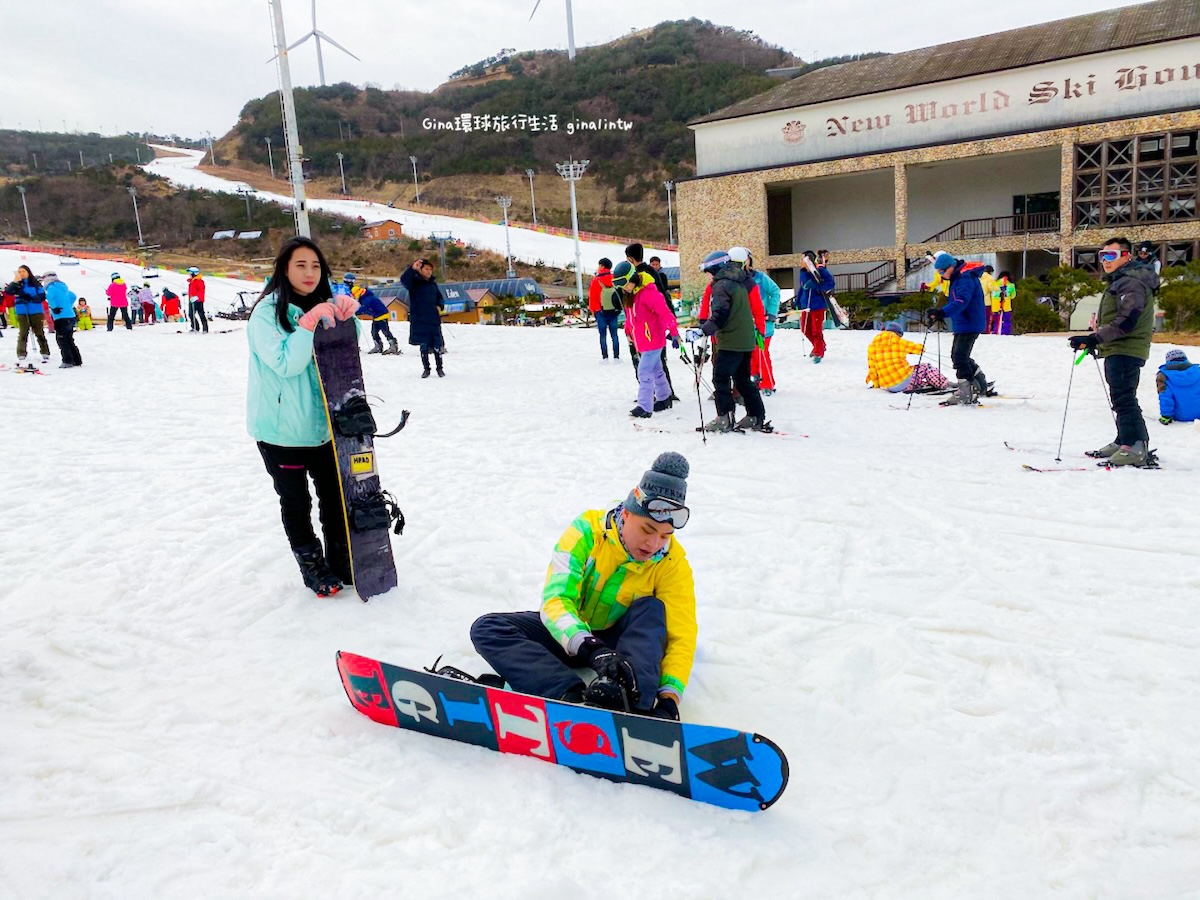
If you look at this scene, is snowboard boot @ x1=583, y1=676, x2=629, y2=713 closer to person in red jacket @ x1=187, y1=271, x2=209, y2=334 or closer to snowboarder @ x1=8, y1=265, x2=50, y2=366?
snowboarder @ x1=8, y1=265, x2=50, y2=366

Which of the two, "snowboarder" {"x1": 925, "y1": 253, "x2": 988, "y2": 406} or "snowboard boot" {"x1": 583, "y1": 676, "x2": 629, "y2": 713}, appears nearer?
"snowboard boot" {"x1": 583, "y1": 676, "x2": 629, "y2": 713}

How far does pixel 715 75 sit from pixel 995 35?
71.8m

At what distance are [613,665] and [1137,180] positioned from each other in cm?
3015

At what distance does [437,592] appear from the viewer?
459cm

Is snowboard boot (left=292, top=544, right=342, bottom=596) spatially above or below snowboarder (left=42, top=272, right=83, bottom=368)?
below

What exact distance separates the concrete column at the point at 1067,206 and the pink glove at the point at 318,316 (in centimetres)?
2912

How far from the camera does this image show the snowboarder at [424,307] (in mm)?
12078

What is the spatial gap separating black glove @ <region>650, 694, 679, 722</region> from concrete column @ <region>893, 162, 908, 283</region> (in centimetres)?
3038

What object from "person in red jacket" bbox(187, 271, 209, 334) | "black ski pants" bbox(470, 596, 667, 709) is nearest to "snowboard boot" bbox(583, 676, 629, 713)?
"black ski pants" bbox(470, 596, 667, 709)

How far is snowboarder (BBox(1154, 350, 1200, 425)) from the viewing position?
7996mm

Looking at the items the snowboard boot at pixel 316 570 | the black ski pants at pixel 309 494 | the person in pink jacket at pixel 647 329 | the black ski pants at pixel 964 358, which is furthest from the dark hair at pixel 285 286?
the black ski pants at pixel 964 358

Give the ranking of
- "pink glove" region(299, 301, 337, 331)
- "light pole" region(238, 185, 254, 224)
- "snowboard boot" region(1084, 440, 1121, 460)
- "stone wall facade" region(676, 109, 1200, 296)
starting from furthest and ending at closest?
"light pole" region(238, 185, 254, 224)
"stone wall facade" region(676, 109, 1200, 296)
"snowboard boot" region(1084, 440, 1121, 460)
"pink glove" region(299, 301, 337, 331)

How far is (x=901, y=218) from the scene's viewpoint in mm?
30438

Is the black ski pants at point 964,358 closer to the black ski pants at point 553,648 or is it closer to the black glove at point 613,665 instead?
the black ski pants at point 553,648
